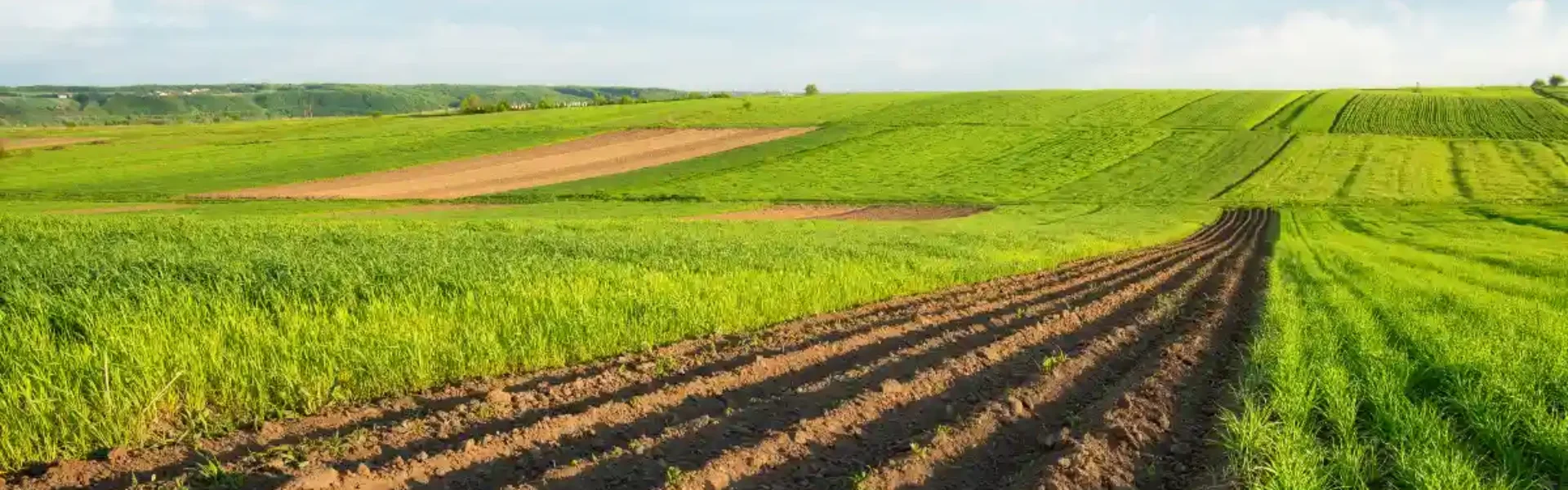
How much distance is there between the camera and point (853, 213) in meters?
43.5

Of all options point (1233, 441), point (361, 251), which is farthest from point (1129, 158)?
point (1233, 441)

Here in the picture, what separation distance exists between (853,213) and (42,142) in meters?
71.8

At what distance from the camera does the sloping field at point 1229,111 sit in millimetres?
71625

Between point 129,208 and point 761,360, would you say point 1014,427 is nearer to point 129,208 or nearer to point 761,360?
point 761,360

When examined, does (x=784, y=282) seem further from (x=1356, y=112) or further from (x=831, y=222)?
(x=1356, y=112)

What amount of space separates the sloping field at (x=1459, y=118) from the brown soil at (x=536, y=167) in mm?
45660

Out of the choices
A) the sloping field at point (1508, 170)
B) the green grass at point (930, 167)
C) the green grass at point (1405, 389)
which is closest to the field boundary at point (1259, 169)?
the green grass at point (930, 167)

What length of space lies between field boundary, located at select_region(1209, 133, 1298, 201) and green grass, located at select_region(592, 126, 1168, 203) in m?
7.77

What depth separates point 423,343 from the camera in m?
8.34

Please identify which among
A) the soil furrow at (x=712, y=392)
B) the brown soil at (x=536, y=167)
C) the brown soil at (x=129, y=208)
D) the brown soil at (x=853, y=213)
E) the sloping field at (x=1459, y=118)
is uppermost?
the sloping field at (x=1459, y=118)

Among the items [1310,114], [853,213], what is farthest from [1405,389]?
[1310,114]

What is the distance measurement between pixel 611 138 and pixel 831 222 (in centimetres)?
3950

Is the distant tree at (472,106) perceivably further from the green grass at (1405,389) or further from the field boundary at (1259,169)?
the green grass at (1405,389)

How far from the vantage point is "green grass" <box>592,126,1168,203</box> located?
50.4 meters
